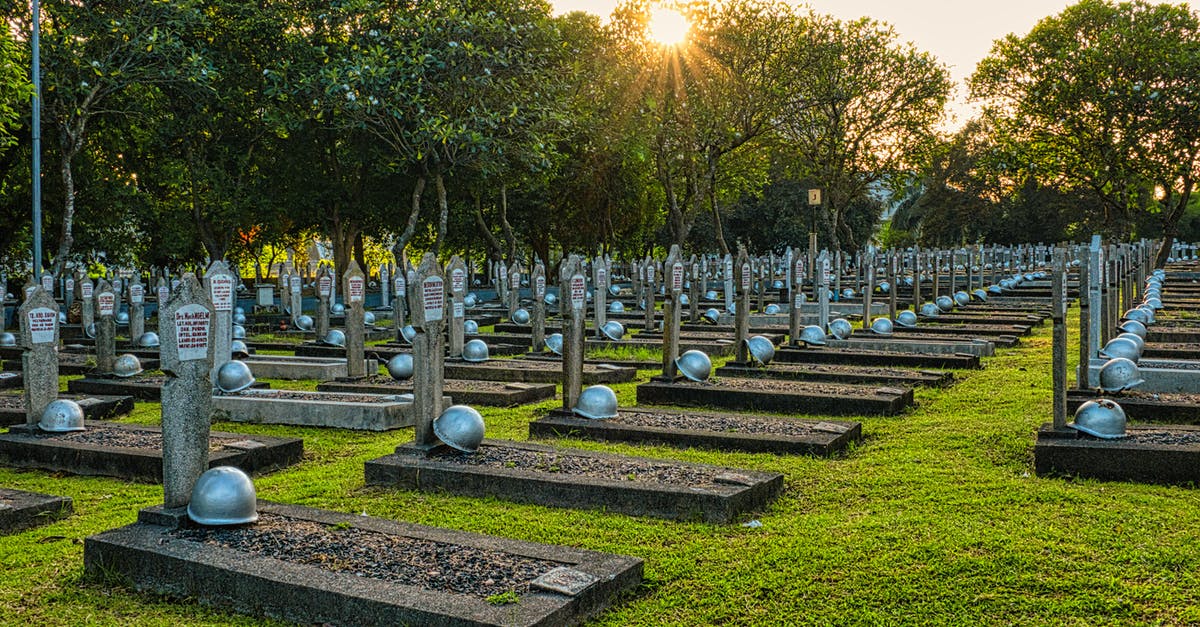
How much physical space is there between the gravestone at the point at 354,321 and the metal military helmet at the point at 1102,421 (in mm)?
8299

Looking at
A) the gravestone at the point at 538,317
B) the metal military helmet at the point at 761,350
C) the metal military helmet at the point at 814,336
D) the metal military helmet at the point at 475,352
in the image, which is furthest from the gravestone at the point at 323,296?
the metal military helmet at the point at 814,336

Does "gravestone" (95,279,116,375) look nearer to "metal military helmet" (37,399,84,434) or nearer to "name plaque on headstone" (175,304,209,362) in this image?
"metal military helmet" (37,399,84,434)

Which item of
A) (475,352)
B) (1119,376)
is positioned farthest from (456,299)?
(1119,376)

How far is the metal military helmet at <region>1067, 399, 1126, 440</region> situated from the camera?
7445 mm

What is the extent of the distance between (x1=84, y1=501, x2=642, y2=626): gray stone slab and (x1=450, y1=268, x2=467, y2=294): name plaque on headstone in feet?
20.3

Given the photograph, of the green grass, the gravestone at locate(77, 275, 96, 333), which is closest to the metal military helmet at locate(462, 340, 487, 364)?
the gravestone at locate(77, 275, 96, 333)

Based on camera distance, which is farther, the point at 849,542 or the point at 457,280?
the point at 457,280

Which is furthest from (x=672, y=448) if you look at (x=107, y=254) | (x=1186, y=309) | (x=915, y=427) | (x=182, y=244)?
(x=107, y=254)

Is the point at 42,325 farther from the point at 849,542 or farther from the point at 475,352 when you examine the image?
the point at 849,542

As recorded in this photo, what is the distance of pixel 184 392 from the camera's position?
243 inches

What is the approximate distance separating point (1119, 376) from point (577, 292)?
5145mm

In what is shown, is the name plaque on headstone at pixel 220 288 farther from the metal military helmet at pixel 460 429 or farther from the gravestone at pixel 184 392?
the gravestone at pixel 184 392

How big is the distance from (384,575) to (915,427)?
6.12 meters

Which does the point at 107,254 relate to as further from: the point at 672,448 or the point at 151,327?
the point at 672,448
